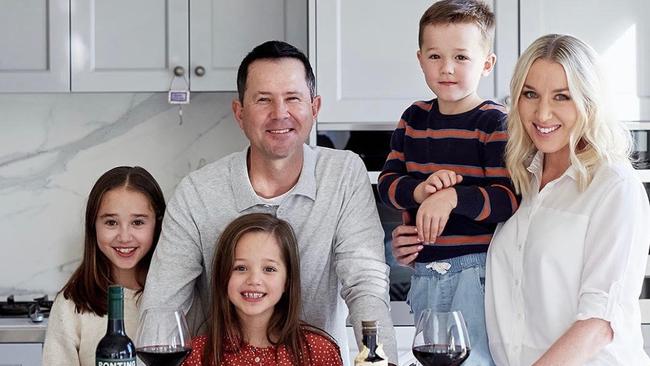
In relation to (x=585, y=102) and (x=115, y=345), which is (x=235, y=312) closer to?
(x=115, y=345)

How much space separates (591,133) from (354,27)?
4.62ft

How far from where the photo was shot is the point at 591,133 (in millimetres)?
1876

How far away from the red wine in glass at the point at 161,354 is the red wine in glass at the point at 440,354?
374mm

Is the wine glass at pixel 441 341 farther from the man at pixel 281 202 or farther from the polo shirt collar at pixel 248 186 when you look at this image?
the polo shirt collar at pixel 248 186

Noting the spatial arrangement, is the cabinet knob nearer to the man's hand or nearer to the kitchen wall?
the kitchen wall

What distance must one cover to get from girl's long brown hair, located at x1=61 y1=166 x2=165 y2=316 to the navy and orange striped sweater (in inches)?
21.3

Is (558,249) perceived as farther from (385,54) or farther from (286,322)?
(385,54)

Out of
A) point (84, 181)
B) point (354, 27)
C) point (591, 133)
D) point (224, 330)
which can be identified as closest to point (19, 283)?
point (84, 181)

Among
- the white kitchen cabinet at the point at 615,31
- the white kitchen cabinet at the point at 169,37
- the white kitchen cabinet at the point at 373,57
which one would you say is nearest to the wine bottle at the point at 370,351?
the white kitchen cabinet at the point at 373,57

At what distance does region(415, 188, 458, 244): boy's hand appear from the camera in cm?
202

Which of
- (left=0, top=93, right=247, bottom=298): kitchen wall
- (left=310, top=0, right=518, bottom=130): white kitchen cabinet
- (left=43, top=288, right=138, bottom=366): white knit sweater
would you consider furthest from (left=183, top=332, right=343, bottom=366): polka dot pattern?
(left=0, top=93, right=247, bottom=298): kitchen wall

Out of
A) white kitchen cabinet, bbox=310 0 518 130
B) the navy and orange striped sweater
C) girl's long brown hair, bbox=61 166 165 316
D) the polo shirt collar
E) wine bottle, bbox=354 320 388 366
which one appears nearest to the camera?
wine bottle, bbox=354 320 388 366

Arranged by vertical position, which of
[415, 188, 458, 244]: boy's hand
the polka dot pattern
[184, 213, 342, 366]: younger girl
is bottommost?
the polka dot pattern

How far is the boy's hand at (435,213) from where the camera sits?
2.02 metres
